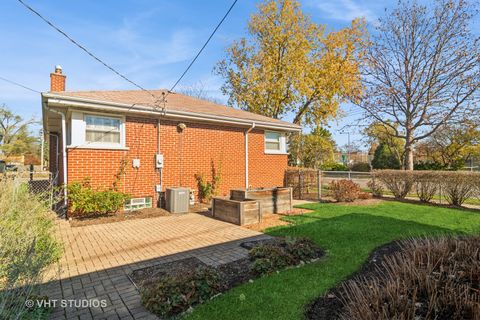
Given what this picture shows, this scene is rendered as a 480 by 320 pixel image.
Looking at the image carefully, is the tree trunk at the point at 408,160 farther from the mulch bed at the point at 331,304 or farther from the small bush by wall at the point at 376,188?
→ the mulch bed at the point at 331,304

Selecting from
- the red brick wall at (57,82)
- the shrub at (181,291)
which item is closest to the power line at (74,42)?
the red brick wall at (57,82)

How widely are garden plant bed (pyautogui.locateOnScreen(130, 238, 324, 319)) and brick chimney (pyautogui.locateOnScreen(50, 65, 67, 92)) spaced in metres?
10.1

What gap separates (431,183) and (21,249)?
12.7 meters

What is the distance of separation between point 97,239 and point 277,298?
4569 millimetres

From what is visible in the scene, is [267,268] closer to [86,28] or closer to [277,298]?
[277,298]

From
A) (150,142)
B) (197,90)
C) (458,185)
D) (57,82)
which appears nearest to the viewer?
(150,142)

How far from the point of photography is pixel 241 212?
705 cm

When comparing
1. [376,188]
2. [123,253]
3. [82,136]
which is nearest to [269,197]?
[123,253]

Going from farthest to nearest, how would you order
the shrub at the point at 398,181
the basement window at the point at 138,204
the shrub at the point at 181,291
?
the shrub at the point at 398,181
the basement window at the point at 138,204
the shrub at the point at 181,291

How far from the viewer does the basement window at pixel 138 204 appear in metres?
8.89

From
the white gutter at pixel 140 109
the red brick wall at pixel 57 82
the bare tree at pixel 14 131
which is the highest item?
the bare tree at pixel 14 131

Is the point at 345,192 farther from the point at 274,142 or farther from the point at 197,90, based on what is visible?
the point at 197,90

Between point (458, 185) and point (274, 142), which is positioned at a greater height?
point (274, 142)

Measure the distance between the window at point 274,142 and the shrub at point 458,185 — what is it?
6.75 meters
